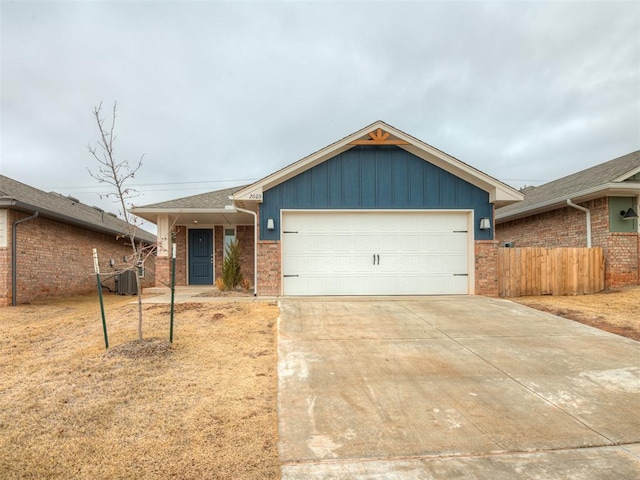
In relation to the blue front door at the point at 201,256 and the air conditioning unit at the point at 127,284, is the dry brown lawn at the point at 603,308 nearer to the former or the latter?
the blue front door at the point at 201,256

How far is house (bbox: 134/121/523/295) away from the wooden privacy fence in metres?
0.46

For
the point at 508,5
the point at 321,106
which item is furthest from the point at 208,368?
the point at 321,106

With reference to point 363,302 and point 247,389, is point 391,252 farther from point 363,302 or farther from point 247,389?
point 247,389

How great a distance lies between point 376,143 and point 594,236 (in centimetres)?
749

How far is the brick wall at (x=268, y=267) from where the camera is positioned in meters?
9.38

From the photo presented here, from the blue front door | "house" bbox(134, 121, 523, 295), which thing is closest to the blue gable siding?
"house" bbox(134, 121, 523, 295)

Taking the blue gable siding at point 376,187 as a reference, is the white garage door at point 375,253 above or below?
below

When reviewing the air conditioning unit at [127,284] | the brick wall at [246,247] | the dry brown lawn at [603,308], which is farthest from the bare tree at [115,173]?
the air conditioning unit at [127,284]

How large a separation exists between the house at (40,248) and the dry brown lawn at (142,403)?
3463mm

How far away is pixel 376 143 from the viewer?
9.38m

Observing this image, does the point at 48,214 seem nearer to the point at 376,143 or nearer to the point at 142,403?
the point at 376,143

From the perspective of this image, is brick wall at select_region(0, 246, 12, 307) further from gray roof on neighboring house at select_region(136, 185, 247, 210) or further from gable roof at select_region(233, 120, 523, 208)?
gable roof at select_region(233, 120, 523, 208)

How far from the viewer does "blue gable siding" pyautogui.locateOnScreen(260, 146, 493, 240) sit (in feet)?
31.4

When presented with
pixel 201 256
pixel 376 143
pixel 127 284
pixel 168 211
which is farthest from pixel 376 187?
pixel 127 284
